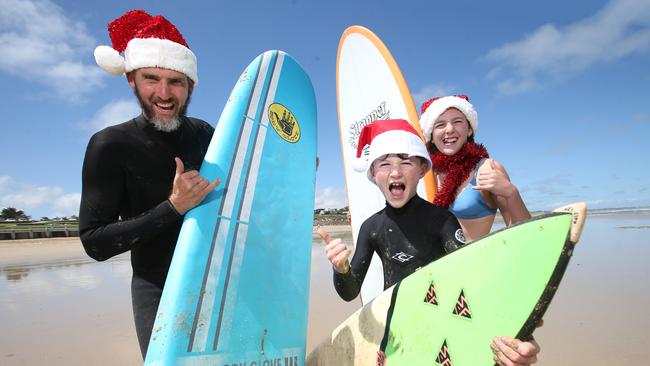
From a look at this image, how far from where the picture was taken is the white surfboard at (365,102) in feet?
11.3

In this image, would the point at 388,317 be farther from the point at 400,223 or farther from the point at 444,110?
the point at 444,110

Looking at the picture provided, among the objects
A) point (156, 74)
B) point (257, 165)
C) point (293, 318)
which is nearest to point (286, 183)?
point (257, 165)

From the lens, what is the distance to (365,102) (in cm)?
396

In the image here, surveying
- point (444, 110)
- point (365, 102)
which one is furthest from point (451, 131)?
point (365, 102)

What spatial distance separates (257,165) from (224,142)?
0.24 metres

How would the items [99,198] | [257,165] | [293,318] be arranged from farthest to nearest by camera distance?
[257,165], [293,318], [99,198]

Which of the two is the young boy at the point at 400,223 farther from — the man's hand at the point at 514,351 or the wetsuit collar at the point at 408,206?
the man's hand at the point at 514,351

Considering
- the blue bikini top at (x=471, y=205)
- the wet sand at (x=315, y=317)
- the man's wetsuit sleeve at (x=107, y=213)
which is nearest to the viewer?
the man's wetsuit sleeve at (x=107, y=213)

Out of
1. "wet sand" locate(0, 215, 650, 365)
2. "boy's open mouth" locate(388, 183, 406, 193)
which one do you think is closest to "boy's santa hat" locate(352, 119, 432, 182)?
"boy's open mouth" locate(388, 183, 406, 193)

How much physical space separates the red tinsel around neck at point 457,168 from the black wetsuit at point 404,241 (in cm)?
45

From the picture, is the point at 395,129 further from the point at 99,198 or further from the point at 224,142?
the point at 99,198

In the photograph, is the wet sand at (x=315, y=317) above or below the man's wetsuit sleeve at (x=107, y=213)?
below

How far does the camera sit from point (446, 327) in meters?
1.33

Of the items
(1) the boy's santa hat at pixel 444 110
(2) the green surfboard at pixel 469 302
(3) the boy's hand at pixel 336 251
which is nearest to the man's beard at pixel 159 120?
(3) the boy's hand at pixel 336 251
